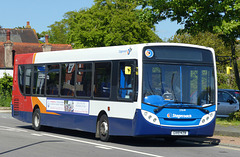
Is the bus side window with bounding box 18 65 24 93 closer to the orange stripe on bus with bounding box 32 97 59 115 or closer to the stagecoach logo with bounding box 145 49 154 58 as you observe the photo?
the orange stripe on bus with bounding box 32 97 59 115

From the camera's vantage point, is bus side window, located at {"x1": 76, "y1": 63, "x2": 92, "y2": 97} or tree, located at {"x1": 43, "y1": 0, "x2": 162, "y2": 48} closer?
bus side window, located at {"x1": 76, "y1": 63, "x2": 92, "y2": 97}

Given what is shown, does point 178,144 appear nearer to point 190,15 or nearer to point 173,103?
point 173,103

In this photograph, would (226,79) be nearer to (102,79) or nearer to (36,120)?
(36,120)

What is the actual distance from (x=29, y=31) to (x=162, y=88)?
8709 centimetres

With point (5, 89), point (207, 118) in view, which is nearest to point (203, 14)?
point (207, 118)

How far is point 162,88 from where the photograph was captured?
13828 millimetres

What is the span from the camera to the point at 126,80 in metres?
14.5

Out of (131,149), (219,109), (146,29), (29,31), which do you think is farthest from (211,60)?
(29,31)

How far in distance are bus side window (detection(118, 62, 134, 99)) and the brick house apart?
6889 cm

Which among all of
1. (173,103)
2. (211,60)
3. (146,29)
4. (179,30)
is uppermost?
(146,29)

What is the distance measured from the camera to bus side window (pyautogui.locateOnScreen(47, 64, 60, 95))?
18453 mm

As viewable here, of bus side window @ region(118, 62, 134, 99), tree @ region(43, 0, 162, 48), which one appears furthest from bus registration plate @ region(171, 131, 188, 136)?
tree @ region(43, 0, 162, 48)

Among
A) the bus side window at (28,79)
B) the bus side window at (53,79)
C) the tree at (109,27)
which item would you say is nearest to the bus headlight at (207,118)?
the bus side window at (53,79)

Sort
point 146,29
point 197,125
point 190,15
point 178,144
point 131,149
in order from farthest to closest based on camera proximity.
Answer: point 146,29 < point 190,15 < point 178,144 < point 197,125 < point 131,149
